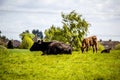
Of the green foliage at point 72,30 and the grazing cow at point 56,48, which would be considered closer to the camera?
the grazing cow at point 56,48

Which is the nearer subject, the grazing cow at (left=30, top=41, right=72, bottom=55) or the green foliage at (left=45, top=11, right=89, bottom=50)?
the grazing cow at (left=30, top=41, right=72, bottom=55)

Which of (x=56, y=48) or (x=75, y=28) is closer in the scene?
(x=56, y=48)

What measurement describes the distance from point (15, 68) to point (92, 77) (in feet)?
16.0

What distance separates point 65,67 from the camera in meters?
15.2

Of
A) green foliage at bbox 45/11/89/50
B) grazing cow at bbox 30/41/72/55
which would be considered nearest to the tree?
green foliage at bbox 45/11/89/50

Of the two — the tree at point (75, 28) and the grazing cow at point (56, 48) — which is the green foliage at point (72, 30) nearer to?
the tree at point (75, 28)

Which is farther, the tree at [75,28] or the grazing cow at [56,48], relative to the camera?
the tree at [75,28]

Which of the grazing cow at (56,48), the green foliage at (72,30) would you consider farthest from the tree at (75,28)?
the grazing cow at (56,48)

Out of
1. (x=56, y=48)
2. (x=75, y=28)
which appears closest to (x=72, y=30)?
(x=75, y=28)

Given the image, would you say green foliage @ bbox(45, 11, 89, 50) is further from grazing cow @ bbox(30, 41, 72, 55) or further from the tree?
grazing cow @ bbox(30, 41, 72, 55)

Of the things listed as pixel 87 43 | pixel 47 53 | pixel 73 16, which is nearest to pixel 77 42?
pixel 73 16

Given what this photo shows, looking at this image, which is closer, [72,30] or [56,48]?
[56,48]

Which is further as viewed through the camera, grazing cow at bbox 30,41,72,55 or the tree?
the tree

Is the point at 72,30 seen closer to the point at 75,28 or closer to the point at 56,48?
the point at 75,28
